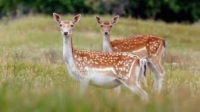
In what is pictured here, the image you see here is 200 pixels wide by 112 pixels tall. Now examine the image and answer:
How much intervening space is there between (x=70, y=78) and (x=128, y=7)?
121ft

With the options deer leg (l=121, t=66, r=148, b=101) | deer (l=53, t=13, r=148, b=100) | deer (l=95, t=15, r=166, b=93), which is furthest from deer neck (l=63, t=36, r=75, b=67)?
deer (l=95, t=15, r=166, b=93)

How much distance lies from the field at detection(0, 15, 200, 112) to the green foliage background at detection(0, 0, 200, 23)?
11588 mm

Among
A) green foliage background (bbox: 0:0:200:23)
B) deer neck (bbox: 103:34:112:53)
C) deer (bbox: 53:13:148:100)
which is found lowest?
deer (bbox: 53:13:148:100)

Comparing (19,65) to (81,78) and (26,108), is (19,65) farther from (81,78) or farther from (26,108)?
(26,108)

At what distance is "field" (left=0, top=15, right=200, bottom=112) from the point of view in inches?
217

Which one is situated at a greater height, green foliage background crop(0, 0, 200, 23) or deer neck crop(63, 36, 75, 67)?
green foliage background crop(0, 0, 200, 23)

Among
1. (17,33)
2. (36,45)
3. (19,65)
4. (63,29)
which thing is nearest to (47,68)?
(19,65)

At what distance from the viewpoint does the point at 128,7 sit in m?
48.4

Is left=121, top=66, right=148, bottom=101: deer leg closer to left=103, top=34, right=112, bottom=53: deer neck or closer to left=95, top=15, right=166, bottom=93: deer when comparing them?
left=95, top=15, right=166, bottom=93: deer

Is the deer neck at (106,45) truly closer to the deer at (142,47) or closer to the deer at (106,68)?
the deer at (142,47)

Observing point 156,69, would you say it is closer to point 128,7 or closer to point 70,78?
point 70,78

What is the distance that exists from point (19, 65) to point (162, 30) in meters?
20.4

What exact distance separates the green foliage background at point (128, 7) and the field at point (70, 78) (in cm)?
1159

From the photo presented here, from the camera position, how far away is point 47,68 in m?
14.6
